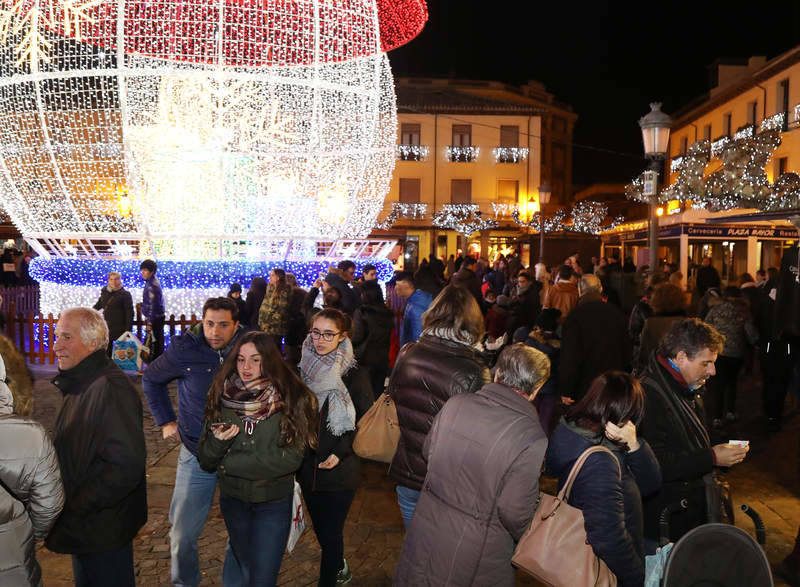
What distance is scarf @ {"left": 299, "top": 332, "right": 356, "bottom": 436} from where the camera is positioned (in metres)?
3.72

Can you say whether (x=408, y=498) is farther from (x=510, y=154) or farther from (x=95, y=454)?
(x=510, y=154)

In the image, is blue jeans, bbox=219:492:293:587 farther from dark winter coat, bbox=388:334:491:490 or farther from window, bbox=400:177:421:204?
window, bbox=400:177:421:204

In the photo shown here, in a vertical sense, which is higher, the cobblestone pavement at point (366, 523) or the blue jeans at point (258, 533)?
the blue jeans at point (258, 533)

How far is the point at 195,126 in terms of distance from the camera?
12.2 metres

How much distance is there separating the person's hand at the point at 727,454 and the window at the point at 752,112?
27940 millimetres

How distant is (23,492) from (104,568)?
86 centimetres

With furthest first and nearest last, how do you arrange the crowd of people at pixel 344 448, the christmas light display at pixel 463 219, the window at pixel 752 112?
1. the christmas light display at pixel 463 219
2. the window at pixel 752 112
3. the crowd of people at pixel 344 448

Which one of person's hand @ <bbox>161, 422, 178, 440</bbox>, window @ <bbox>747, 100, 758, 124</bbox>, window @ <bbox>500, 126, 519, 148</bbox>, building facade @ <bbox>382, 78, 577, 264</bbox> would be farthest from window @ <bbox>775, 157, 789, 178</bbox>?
person's hand @ <bbox>161, 422, 178, 440</bbox>

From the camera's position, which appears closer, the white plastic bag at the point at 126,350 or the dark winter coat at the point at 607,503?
the dark winter coat at the point at 607,503

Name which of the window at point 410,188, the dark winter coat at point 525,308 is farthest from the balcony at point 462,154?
the dark winter coat at point 525,308

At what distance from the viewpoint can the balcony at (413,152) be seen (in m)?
39.9

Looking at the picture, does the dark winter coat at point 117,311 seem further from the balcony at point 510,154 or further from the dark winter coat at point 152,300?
the balcony at point 510,154

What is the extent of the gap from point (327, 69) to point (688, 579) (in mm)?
11303

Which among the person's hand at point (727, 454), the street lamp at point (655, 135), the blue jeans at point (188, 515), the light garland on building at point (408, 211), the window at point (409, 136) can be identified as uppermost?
the window at point (409, 136)
